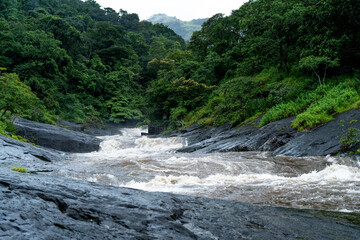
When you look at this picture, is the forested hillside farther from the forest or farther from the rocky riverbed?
the rocky riverbed

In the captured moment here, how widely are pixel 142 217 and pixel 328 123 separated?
10756 millimetres

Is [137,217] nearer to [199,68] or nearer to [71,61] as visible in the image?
[199,68]

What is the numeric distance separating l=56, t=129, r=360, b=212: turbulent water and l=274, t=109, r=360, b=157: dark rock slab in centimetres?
66

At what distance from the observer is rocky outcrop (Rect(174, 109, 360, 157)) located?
33.8 feet

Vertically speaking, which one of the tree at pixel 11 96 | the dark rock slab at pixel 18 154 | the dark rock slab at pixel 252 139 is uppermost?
the tree at pixel 11 96

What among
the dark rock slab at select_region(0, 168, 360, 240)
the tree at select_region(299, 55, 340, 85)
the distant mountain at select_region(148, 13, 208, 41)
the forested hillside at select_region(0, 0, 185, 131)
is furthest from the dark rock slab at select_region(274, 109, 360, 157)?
the distant mountain at select_region(148, 13, 208, 41)

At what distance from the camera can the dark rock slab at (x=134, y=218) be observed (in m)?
2.50

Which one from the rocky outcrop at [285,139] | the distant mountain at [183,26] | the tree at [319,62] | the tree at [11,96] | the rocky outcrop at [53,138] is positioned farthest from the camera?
the distant mountain at [183,26]

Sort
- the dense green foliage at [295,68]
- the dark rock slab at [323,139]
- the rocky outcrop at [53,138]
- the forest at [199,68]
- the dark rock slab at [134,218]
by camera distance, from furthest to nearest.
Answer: the rocky outcrop at [53,138] → the forest at [199,68] → the dense green foliage at [295,68] → the dark rock slab at [323,139] → the dark rock slab at [134,218]

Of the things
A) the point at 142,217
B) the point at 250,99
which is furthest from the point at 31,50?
the point at 142,217

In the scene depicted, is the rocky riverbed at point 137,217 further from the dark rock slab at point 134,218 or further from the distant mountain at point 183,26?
the distant mountain at point 183,26

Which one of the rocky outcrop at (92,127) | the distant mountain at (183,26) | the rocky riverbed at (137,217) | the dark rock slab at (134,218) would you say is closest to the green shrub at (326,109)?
the rocky riverbed at (137,217)

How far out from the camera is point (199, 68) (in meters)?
27.7

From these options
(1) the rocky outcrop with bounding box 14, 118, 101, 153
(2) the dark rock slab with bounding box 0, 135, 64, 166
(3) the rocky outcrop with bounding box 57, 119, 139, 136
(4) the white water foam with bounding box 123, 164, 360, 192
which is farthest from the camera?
(3) the rocky outcrop with bounding box 57, 119, 139, 136
